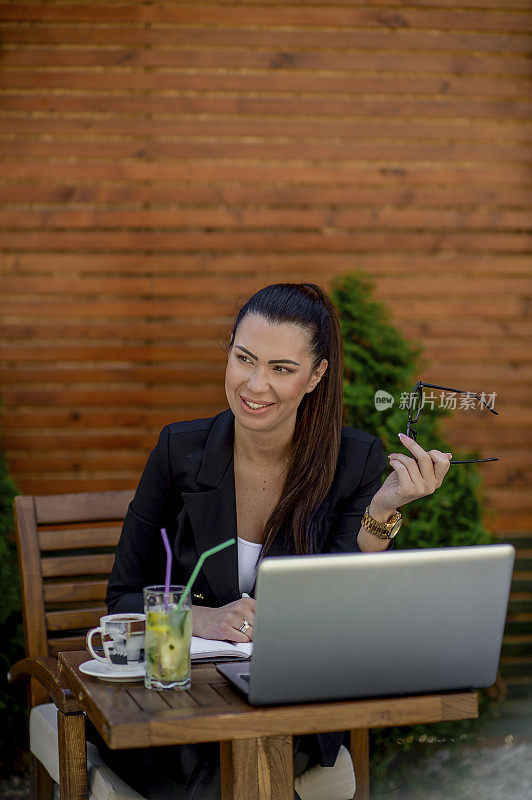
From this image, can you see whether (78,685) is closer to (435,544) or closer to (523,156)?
(435,544)

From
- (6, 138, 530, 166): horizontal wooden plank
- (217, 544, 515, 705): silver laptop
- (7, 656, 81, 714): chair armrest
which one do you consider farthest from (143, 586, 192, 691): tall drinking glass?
(6, 138, 530, 166): horizontal wooden plank

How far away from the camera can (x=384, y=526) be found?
5.95ft

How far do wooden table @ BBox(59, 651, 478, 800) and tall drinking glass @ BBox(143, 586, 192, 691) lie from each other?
0.07ft

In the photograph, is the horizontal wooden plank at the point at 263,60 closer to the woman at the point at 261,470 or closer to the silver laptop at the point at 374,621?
the woman at the point at 261,470

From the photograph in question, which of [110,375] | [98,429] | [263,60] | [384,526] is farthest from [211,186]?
[384,526]

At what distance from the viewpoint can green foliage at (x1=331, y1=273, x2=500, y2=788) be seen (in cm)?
328

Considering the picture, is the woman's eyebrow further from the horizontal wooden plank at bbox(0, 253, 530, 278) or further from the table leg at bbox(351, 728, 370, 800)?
the horizontal wooden plank at bbox(0, 253, 530, 278)

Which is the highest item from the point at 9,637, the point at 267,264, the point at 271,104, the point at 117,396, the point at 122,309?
the point at 271,104

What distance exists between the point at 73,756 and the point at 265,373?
886 mm

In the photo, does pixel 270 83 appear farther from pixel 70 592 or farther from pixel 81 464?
pixel 70 592

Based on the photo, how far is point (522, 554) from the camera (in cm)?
417

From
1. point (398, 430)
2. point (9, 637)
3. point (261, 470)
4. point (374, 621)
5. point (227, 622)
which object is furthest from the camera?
point (9, 637)

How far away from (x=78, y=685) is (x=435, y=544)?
204cm

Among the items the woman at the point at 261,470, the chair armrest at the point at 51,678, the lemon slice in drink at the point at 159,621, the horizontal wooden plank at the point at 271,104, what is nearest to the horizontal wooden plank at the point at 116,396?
the horizontal wooden plank at the point at 271,104
